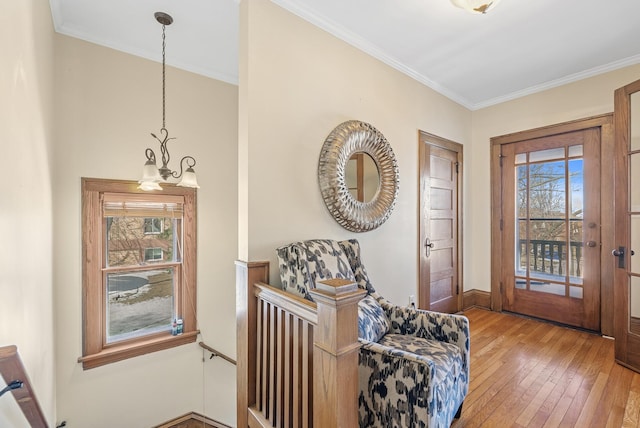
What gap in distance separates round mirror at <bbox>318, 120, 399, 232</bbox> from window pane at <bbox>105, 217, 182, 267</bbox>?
1.82 metres

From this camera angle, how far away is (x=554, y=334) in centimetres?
302

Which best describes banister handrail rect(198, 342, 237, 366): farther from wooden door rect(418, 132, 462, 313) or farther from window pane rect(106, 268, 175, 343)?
wooden door rect(418, 132, 462, 313)

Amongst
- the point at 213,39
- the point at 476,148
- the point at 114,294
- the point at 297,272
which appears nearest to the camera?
the point at 297,272

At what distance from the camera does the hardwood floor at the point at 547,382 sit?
1787mm

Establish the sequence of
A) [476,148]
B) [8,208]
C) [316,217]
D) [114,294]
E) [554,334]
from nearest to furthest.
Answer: [8,208], [316,217], [114,294], [554,334], [476,148]

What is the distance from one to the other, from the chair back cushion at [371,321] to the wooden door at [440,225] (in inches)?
51.0

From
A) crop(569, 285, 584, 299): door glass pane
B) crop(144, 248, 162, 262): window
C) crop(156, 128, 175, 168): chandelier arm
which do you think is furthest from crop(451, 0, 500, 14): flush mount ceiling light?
crop(144, 248, 162, 262): window

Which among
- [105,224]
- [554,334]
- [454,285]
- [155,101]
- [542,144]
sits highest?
[155,101]

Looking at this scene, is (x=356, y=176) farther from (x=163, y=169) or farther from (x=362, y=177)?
(x=163, y=169)

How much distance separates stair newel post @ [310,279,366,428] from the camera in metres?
1.03

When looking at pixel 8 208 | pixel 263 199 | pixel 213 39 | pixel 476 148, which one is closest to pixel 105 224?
pixel 8 208

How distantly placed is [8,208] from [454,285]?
3.92m

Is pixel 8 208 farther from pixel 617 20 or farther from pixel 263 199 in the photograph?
pixel 617 20

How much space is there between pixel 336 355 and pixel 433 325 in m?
1.10
